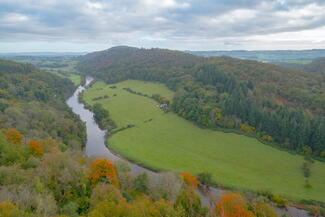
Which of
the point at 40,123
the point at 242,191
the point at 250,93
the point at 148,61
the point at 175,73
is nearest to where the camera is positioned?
the point at 242,191

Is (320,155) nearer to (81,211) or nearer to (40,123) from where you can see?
(81,211)

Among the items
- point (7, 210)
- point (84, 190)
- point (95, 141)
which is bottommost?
point (95, 141)

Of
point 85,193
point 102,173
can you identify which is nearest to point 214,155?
point 102,173

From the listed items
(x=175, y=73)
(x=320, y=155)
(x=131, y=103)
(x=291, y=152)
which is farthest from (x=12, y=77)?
(x=320, y=155)

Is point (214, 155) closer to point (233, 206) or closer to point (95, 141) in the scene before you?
point (233, 206)

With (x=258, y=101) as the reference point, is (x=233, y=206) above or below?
below
